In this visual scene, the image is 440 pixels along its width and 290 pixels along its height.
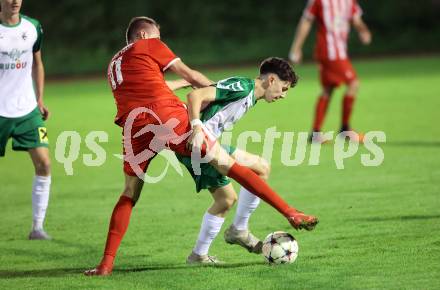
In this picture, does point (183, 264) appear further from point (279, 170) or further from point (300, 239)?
point (279, 170)

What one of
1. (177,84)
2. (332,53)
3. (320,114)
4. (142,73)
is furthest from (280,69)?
(332,53)

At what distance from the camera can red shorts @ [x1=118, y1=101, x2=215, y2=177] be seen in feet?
21.1

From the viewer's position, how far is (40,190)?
7.99 m

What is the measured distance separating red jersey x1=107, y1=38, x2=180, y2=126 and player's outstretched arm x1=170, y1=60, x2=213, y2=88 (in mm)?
63

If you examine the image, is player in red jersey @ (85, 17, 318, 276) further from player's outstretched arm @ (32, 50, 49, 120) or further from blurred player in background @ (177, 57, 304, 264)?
player's outstretched arm @ (32, 50, 49, 120)

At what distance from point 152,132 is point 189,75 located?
45cm

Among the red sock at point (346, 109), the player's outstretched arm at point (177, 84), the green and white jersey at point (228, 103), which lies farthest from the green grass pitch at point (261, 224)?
the player's outstretched arm at point (177, 84)

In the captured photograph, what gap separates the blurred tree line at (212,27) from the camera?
2717cm

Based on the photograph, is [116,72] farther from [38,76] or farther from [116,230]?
[38,76]

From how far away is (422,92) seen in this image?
18281 millimetres

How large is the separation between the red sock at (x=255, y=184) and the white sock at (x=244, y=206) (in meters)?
0.54

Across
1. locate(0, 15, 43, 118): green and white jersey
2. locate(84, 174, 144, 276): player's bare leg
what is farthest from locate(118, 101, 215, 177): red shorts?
locate(0, 15, 43, 118): green and white jersey

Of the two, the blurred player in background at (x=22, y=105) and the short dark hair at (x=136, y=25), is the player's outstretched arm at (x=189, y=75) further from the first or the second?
the blurred player in background at (x=22, y=105)

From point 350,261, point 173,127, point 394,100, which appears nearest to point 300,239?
point 350,261
